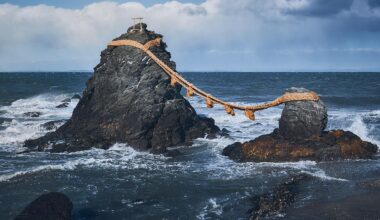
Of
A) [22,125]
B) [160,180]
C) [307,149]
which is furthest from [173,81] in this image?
[22,125]

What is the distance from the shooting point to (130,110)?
2239cm

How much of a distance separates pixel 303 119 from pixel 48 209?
467 inches

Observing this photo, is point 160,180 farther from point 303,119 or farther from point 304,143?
point 303,119

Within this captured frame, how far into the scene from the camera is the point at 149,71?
23.0 metres

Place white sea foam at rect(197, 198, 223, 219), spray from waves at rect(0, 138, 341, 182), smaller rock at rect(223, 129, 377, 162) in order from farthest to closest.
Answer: smaller rock at rect(223, 129, 377, 162) → spray from waves at rect(0, 138, 341, 182) → white sea foam at rect(197, 198, 223, 219)

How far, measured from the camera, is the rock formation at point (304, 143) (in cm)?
1856

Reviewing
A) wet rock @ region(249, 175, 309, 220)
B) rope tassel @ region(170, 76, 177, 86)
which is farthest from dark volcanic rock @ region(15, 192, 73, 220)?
rope tassel @ region(170, 76, 177, 86)

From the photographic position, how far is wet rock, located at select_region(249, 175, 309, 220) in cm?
1249

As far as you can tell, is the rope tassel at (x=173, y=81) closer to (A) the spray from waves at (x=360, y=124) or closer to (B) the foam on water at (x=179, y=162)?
(B) the foam on water at (x=179, y=162)

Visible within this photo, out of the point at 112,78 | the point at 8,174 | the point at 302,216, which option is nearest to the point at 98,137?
the point at 112,78

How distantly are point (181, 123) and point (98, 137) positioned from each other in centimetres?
418

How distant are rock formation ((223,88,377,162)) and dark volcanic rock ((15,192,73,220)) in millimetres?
9484

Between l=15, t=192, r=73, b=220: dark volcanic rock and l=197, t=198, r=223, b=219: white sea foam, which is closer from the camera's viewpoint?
l=15, t=192, r=73, b=220: dark volcanic rock

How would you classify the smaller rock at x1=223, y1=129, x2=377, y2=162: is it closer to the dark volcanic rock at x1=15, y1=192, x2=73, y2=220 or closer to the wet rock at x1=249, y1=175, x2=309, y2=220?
the wet rock at x1=249, y1=175, x2=309, y2=220
